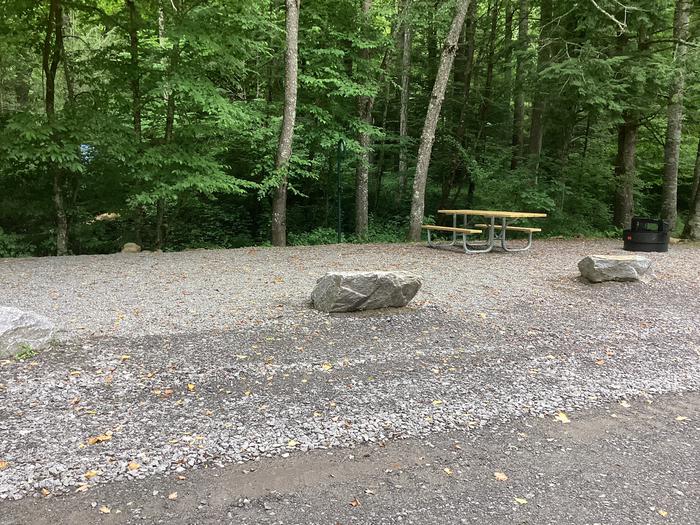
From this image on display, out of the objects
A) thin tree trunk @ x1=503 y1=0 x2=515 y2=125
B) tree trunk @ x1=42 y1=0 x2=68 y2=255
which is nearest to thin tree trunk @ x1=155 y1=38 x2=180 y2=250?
tree trunk @ x1=42 y1=0 x2=68 y2=255

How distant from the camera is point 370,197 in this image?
51.9 feet

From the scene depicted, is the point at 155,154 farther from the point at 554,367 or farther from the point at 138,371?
the point at 554,367

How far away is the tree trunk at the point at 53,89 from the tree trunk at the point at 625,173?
11908 millimetres

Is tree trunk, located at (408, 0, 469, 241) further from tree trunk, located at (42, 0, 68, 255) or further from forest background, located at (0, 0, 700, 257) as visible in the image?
tree trunk, located at (42, 0, 68, 255)

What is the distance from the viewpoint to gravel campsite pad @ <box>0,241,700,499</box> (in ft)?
9.23

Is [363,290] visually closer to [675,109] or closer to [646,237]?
[646,237]

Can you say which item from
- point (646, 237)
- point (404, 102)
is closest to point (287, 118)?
point (404, 102)

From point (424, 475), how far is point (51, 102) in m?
9.15

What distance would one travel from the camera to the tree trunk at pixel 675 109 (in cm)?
987

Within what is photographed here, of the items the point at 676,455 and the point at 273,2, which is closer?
the point at 676,455

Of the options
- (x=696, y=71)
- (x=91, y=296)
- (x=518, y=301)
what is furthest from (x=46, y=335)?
(x=696, y=71)

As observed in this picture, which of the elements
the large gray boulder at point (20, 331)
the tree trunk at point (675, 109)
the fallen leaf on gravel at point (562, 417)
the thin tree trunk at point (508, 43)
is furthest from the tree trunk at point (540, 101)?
the large gray boulder at point (20, 331)

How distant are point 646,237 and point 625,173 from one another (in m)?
3.11

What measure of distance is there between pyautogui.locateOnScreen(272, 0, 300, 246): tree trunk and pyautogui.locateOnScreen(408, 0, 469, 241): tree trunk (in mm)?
2752
